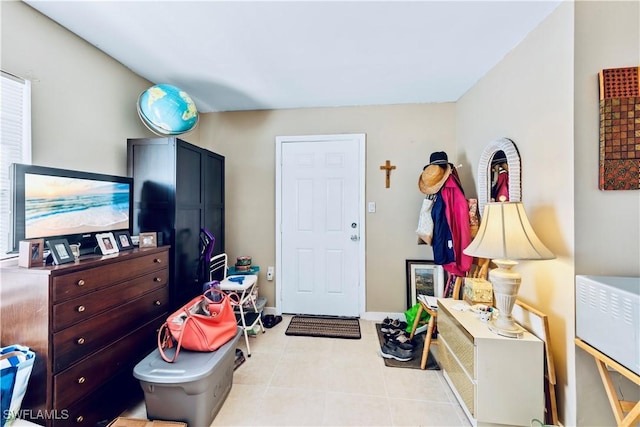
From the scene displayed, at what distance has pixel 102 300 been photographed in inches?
52.6

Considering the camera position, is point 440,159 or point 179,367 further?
point 440,159

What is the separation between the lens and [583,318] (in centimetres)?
118

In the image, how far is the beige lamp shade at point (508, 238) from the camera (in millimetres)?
1296

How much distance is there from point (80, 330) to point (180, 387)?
1.85 feet

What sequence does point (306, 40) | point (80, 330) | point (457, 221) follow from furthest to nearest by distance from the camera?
1. point (457, 221)
2. point (306, 40)
3. point (80, 330)

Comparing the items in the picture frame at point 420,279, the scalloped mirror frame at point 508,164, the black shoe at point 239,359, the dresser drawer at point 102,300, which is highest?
the scalloped mirror frame at point 508,164

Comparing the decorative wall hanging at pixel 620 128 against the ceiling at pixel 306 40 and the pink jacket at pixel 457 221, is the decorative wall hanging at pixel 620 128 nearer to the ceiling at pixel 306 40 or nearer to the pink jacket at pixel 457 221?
the ceiling at pixel 306 40

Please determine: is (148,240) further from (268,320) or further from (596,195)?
(596,195)

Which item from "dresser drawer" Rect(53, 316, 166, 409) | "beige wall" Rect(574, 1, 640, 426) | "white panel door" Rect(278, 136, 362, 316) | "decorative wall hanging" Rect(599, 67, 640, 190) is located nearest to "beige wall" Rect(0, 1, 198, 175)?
"dresser drawer" Rect(53, 316, 166, 409)

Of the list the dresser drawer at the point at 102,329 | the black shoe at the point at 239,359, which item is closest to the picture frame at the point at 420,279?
the black shoe at the point at 239,359

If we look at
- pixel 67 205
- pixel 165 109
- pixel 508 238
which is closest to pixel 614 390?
pixel 508 238

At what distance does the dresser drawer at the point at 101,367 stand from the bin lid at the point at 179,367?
18 cm

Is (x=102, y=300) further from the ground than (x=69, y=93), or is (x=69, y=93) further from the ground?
(x=69, y=93)

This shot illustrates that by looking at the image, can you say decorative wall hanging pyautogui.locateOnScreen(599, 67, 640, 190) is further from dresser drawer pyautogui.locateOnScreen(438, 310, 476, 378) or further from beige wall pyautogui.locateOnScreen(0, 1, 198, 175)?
beige wall pyautogui.locateOnScreen(0, 1, 198, 175)
